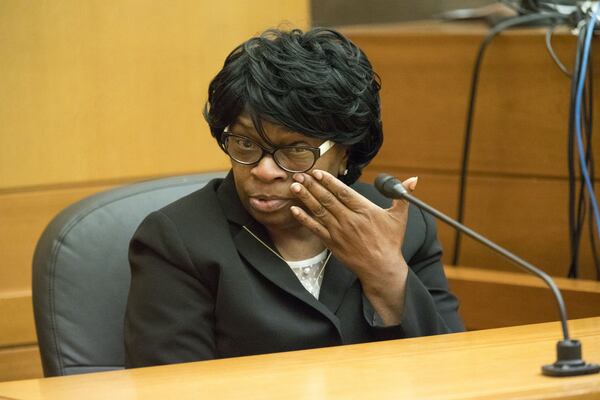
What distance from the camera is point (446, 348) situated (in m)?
1.45

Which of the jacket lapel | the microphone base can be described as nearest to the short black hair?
the jacket lapel

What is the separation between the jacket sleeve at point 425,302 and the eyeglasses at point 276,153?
0.22 metres

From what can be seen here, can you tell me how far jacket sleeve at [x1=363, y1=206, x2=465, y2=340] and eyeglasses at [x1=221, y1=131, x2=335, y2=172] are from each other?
222mm

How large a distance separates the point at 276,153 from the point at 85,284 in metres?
0.38

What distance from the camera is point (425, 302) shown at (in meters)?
1.73

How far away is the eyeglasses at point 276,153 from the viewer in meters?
1.71

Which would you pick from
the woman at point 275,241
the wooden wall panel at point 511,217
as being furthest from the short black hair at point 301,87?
the wooden wall panel at point 511,217

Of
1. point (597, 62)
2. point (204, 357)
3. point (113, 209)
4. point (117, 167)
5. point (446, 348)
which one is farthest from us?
point (117, 167)

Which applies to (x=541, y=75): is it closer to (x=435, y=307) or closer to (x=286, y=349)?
(x=435, y=307)

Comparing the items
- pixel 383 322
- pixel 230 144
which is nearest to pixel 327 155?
pixel 230 144

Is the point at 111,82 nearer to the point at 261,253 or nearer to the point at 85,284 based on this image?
the point at 85,284

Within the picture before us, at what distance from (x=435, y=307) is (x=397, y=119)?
1.21m

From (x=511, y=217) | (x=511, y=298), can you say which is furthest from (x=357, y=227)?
(x=511, y=217)

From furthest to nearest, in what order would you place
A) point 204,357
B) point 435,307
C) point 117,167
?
point 117,167 < point 435,307 < point 204,357
